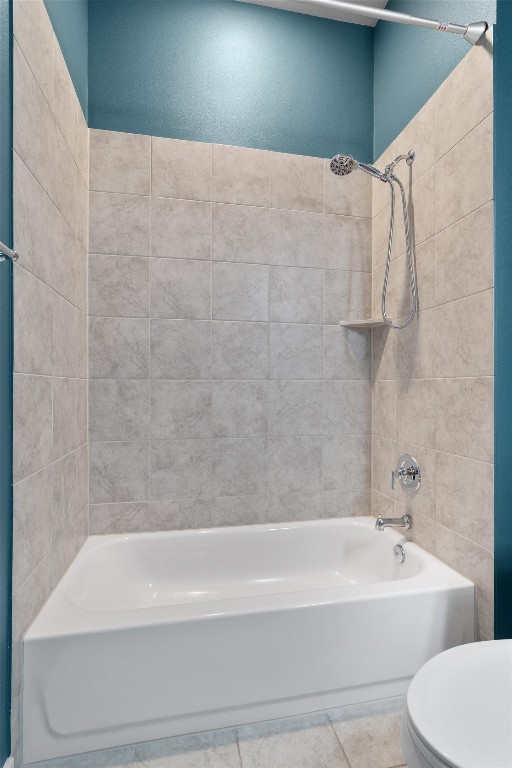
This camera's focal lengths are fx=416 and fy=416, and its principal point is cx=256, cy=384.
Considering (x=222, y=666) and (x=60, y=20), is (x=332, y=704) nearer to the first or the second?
(x=222, y=666)

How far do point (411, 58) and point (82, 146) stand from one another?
4.88 feet

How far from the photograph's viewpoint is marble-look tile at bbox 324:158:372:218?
2.11 metres

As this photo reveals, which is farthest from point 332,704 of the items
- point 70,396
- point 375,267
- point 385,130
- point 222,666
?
point 385,130

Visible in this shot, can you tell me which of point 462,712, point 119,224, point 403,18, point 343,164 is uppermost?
point 403,18

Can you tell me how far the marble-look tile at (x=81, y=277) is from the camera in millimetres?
1696

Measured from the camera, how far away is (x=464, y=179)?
4.80 feet

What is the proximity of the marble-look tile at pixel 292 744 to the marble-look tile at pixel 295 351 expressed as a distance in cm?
133

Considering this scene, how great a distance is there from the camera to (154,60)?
75.6 inches

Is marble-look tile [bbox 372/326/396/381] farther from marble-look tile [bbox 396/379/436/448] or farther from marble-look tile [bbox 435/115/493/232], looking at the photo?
marble-look tile [bbox 435/115/493/232]

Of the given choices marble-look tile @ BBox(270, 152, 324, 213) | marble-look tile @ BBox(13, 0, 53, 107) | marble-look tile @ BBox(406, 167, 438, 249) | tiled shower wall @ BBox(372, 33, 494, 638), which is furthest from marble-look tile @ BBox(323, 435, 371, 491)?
marble-look tile @ BBox(13, 0, 53, 107)

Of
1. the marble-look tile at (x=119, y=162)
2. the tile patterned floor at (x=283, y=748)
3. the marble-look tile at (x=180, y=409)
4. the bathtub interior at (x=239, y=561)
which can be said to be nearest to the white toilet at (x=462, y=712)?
the tile patterned floor at (x=283, y=748)

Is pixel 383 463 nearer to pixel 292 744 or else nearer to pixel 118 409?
pixel 292 744

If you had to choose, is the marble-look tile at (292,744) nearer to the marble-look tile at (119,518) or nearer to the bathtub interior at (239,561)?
the bathtub interior at (239,561)

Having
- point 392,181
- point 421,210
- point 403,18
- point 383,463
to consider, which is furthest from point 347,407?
point 403,18
